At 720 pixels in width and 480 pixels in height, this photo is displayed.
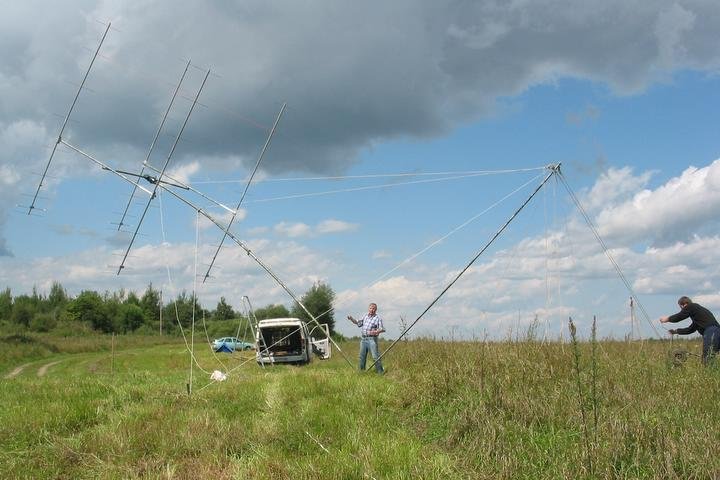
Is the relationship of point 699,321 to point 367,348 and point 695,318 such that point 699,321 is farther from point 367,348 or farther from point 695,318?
point 367,348

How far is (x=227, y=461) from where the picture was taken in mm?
7074

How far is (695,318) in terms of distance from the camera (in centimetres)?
1327

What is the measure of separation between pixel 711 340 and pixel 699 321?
38.0 inches

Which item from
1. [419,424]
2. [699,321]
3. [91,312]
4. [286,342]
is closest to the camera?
[419,424]

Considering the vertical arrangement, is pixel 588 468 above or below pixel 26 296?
below

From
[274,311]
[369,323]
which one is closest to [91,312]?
[274,311]

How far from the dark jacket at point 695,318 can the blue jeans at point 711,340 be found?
327mm

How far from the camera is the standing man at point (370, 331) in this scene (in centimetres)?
1723

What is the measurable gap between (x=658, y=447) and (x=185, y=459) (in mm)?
4636

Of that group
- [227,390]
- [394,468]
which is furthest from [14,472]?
[227,390]

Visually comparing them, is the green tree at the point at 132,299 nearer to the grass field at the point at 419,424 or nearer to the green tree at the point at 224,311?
the green tree at the point at 224,311

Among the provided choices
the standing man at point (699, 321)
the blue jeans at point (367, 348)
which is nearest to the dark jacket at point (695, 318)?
the standing man at point (699, 321)

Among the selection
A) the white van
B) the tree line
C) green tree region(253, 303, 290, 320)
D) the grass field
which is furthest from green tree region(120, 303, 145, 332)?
the grass field

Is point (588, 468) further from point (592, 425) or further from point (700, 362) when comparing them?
point (700, 362)
